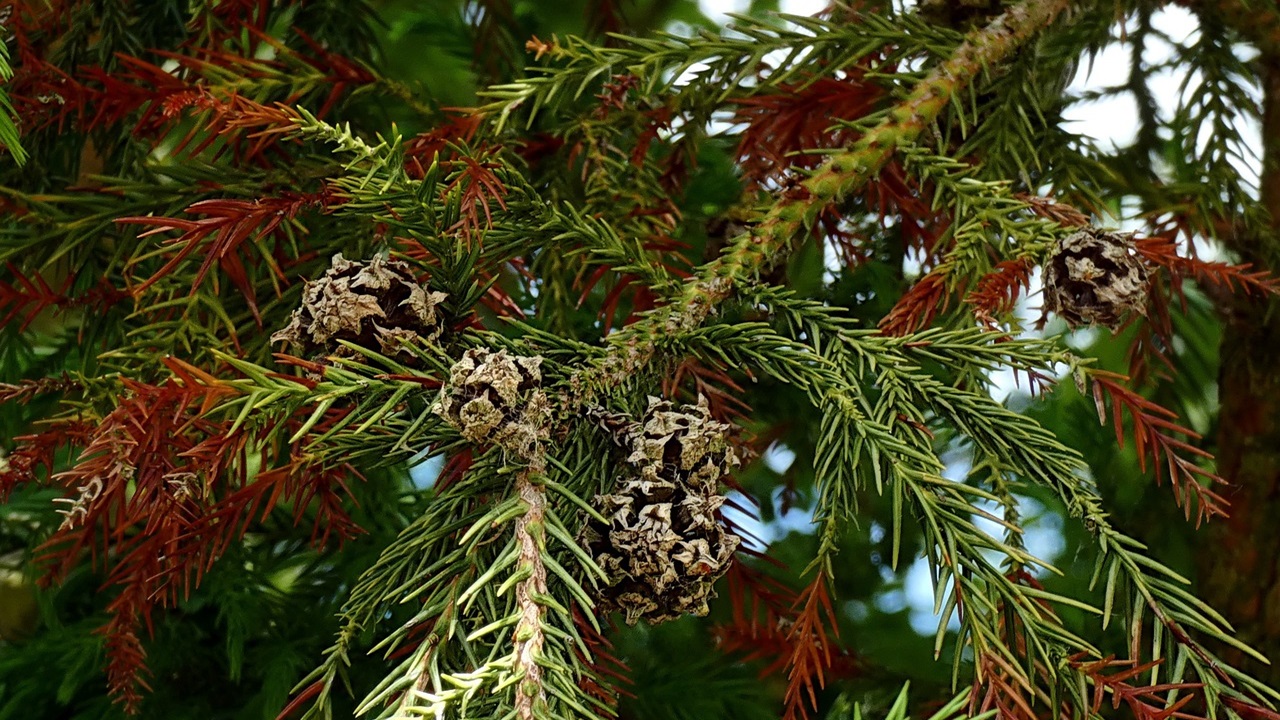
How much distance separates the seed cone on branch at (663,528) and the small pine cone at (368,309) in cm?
15

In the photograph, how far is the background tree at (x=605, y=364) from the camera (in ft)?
1.97

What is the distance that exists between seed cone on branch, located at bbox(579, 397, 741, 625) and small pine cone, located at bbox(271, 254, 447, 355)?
5.9 inches

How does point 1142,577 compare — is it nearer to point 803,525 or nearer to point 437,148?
point 437,148

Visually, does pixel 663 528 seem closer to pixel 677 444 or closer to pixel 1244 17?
pixel 677 444

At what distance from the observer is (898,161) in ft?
3.14

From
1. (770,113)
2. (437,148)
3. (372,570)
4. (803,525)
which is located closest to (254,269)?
(437,148)

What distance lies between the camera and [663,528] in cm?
59

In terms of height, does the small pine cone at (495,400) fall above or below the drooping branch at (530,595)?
above

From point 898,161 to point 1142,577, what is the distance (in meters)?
0.46

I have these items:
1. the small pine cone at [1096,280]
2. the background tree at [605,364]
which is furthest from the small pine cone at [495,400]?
the small pine cone at [1096,280]

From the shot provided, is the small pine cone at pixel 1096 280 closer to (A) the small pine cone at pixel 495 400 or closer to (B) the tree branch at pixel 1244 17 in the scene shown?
(A) the small pine cone at pixel 495 400

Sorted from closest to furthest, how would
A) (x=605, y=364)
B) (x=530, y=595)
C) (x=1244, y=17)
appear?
1. (x=530, y=595)
2. (x=605, y=364)
3. (x=1244, y=17)

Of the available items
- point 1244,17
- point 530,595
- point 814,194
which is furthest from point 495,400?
point 1244,17

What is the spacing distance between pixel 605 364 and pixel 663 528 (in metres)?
0.13
